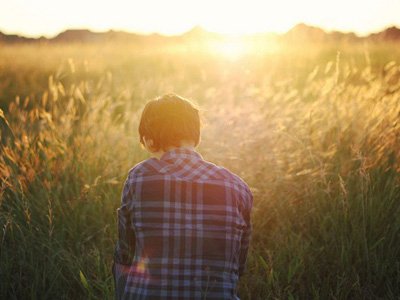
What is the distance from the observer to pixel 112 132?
3.70 metres

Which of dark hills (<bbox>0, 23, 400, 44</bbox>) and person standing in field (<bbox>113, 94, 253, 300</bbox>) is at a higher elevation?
dark hills (<bbox>0, 23, 400, 44</bbox>)

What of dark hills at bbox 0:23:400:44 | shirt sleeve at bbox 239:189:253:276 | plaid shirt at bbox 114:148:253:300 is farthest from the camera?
dark hills at bbox 0:23:400:44

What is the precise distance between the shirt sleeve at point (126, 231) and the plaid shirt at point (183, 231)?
0.04 meters

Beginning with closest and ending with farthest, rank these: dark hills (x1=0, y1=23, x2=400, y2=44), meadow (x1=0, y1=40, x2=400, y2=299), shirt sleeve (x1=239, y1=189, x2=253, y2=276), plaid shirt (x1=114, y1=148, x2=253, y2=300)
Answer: plaid shirt (x1=114, y1=148, x2=253, y2=300), shirt sleeve (x1=239, y1=189, x2=253, y2=276), meadow (x1=0, y1=40, x2=400, y2=299), dark hills (x1=0, y1=23, x2=400, y2=44)

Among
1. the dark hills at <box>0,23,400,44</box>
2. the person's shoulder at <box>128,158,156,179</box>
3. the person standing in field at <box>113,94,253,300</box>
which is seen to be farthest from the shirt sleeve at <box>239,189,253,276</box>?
the dark hills at <box>0,23,400,44</box>

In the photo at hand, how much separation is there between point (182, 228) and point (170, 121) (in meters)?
0.36

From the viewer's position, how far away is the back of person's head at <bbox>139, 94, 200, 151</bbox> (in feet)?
5.49

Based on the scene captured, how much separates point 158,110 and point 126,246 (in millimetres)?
494

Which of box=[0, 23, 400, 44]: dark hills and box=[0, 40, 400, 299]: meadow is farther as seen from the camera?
box=[0, 23, 400, 44]: dark hills

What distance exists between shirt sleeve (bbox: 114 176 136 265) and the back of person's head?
184 millimetres

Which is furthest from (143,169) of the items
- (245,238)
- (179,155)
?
(245,238)

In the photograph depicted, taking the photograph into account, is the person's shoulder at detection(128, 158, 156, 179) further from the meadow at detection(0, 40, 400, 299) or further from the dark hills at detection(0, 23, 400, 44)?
the dark hills at detection(0, 23, 400, 44)

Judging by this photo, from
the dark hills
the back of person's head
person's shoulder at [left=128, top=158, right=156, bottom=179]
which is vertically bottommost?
person's shoulder at [left=128, top=158, right=156, bottom=179]

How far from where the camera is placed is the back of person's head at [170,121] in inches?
65.8
